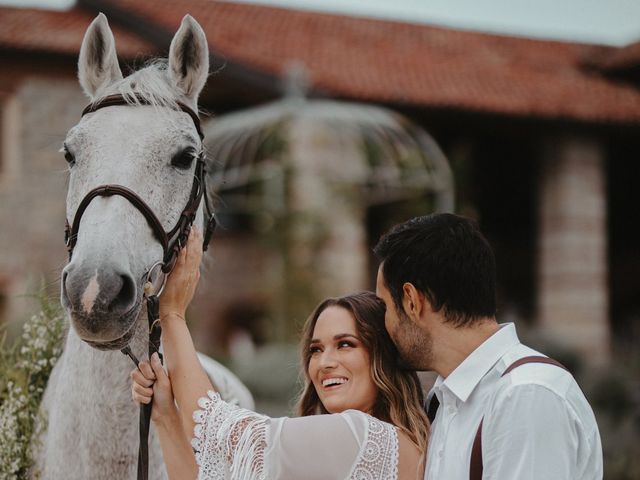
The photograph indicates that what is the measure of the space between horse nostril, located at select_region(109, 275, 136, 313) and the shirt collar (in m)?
0.85

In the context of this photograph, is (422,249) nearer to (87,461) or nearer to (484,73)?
(87,461)

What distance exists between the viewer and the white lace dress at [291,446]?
2148mm

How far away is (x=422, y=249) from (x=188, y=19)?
1.19m

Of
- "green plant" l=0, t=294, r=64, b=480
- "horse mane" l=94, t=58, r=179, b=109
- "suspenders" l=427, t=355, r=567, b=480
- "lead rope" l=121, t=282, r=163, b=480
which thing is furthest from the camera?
"green plant" l=0, t=294, r=64, b=480

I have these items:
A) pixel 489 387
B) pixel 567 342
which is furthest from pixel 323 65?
pixel 489 387

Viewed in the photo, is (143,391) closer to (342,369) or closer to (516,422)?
(342,369)

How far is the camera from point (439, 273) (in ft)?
6.93

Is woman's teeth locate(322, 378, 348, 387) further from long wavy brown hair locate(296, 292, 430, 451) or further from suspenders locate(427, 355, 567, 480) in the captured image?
suspenders locate(427, 355, 567, 480)

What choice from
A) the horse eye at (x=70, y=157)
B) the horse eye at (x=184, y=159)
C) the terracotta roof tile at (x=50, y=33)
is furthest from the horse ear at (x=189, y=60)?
the terracotta roof tile at (x=50, y=33)

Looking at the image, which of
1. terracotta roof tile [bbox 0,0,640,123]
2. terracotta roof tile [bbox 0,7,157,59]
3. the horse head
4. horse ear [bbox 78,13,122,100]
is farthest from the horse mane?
terracotta roof tile [bbox 0,0,640,123]

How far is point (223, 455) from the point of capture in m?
2.21

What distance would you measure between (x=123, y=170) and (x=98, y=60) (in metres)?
0.66

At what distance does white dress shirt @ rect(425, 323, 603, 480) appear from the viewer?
1.81 m

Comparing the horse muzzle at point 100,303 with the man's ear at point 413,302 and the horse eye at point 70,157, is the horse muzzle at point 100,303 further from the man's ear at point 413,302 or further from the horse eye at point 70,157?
the man's ear at point 413,302
